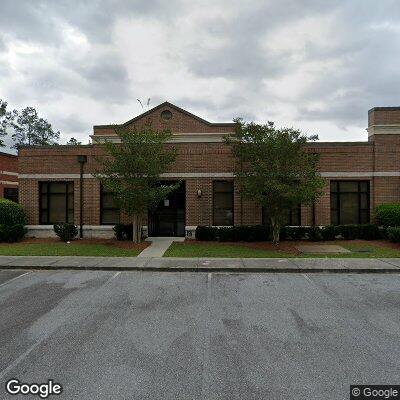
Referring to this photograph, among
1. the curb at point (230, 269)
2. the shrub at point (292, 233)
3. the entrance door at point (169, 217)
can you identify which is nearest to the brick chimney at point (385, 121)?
the shrub at point (292, 233)

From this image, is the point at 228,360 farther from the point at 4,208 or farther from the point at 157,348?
the point at 4,208

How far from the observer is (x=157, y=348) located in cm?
479

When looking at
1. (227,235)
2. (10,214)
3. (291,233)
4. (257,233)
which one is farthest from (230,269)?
(10,214)

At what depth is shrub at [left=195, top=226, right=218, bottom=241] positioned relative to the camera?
15.9 m

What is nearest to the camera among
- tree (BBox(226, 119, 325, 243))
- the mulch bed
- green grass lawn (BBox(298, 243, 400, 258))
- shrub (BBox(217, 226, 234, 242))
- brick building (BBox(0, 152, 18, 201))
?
green grass lawn (BBox(298, 243, 400, 258))

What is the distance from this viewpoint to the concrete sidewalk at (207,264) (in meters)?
9.88

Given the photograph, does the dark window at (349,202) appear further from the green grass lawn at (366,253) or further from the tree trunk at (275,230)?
the tree trunk at (275,230)

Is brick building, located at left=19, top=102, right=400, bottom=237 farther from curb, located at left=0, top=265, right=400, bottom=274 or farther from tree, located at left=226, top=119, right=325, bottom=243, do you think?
curb, located at left=0, top=265, right=400, bottom=274

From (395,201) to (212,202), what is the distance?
1014 centimetres

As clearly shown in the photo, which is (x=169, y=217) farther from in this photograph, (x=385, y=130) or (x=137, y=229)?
(x=385, y=130)

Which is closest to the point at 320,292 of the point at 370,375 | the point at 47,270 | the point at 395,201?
the point at 370,375

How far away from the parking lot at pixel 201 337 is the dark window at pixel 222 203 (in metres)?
8.45

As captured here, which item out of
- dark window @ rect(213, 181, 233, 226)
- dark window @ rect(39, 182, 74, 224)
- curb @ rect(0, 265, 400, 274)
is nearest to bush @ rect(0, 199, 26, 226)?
dark window @ rect(39, 182, 74, 224)

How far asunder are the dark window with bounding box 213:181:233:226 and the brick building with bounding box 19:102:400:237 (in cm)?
6
